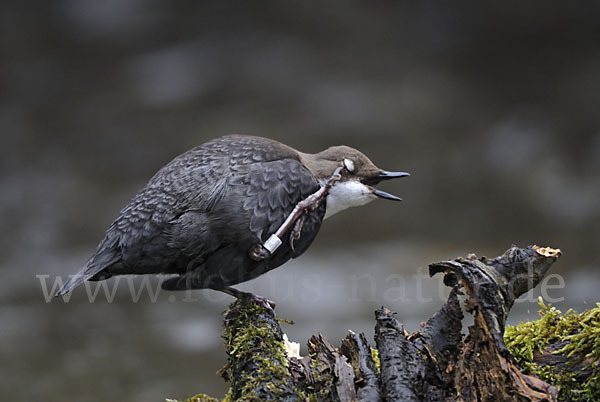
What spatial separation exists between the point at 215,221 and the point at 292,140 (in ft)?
10.5

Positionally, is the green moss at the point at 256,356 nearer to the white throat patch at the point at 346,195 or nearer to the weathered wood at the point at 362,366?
the weathered wood at the point at 362,366

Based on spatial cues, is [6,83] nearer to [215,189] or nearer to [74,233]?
[74,233]

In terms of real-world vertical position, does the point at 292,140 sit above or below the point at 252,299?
above

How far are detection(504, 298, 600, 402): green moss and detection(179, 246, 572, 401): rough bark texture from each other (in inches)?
7.4

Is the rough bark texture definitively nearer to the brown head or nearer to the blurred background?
the brown head

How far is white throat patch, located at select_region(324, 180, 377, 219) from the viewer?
2.60m

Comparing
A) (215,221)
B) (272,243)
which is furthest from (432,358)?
(215,221)

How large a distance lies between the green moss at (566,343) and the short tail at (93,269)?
4.50 ft

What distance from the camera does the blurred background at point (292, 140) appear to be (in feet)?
16.2

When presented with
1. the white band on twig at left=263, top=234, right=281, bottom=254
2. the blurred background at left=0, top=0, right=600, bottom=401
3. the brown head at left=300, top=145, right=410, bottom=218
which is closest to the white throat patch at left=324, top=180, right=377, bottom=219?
the brown head at left=300, top=145, right=410, bottom=218

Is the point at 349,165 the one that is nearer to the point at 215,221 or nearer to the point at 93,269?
the point at 215,221

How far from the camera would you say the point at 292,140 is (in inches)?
211

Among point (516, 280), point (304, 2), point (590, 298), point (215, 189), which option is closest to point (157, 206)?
point (215, 189)

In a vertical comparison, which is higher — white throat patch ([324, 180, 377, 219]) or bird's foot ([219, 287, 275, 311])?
white throat patch ([324, 180, 377, 219])
